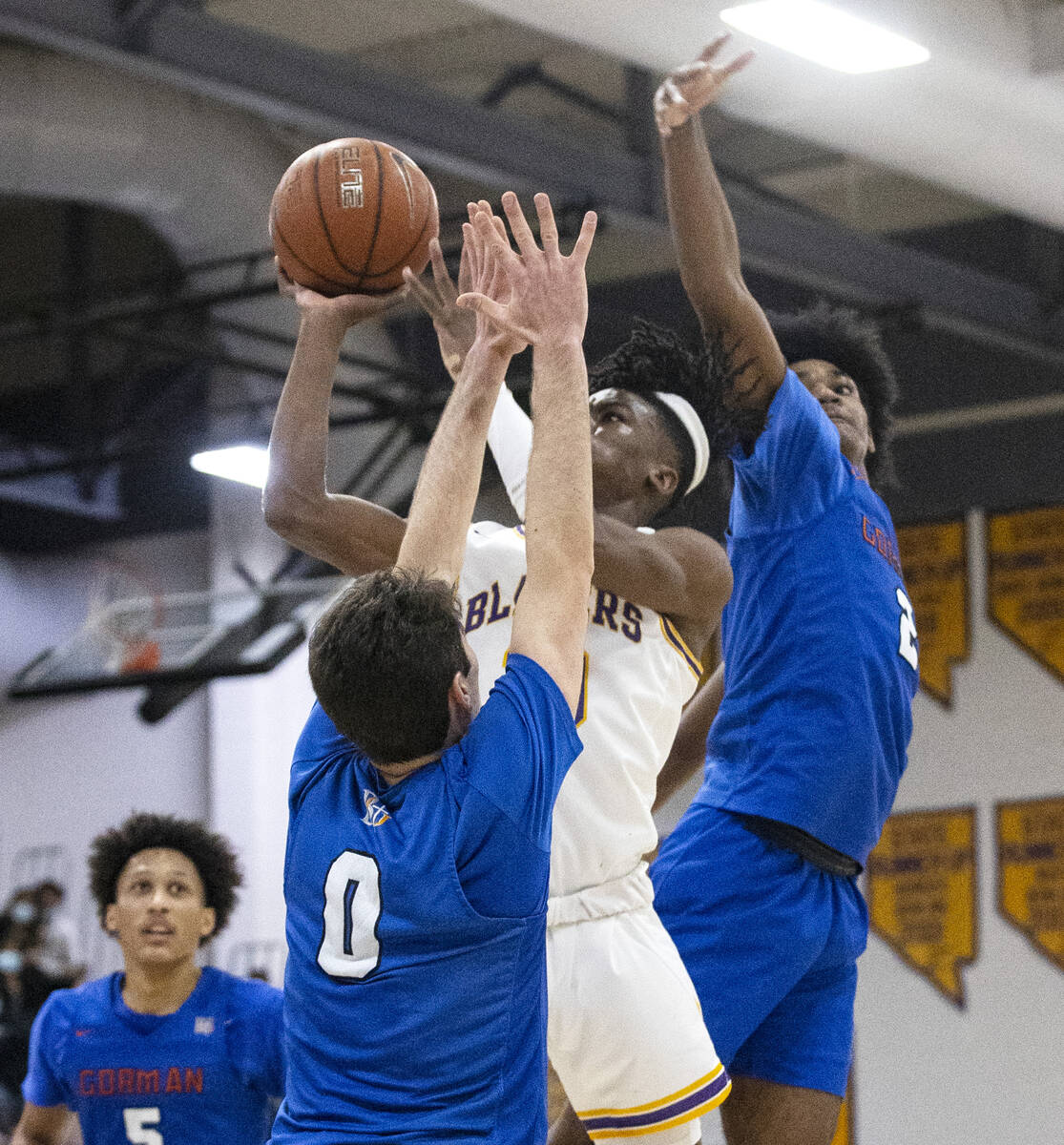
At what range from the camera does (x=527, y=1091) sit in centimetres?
242

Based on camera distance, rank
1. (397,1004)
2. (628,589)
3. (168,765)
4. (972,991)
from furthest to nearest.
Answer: (168,765) < (972,991) < (628,589) < (397,1004)

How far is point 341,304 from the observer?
125 inches

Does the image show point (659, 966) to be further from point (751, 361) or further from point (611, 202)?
point (611, 202)

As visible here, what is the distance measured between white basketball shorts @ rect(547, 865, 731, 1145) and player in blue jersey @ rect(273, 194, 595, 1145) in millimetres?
661

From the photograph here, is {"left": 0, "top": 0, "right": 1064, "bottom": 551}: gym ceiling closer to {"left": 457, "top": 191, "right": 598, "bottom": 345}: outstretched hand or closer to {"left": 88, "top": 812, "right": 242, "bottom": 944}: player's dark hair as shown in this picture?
{"left": 88, "top": 812, "right": 242, "bottom": 944}: player's dark hair

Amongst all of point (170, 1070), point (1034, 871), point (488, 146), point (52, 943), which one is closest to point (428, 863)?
point (170, 1070)

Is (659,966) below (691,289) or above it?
below

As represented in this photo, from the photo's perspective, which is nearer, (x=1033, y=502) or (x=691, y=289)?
(x=691, y=289)

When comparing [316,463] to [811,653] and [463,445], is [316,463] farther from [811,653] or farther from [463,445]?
[811,653]

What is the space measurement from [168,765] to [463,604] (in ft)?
42.2

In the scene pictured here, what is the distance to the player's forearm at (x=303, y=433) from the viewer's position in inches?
118

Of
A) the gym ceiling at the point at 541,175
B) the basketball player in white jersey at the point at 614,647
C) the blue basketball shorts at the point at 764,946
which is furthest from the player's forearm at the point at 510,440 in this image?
the gym ceiling at the point at 541,175

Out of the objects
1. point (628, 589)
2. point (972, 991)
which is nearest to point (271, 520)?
point (628, 589)

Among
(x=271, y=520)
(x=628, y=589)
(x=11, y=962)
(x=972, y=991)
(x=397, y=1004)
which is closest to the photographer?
(x=397, y=1004)
